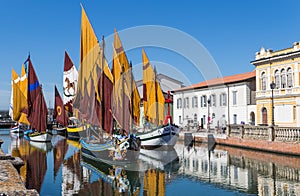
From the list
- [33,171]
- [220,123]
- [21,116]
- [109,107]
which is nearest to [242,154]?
A: [109,107]

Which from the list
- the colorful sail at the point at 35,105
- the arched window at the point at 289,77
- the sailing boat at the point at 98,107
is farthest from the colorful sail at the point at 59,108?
the arched window at the point at 289,77

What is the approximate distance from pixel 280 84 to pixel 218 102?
12315 millimetres

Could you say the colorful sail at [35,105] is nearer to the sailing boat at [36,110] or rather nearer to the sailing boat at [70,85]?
the sailing boat at [36,110]

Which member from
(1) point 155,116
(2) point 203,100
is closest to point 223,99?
(2) point 203,100

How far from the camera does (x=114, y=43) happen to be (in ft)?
97.5

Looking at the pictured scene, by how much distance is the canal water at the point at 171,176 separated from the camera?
15891 mm

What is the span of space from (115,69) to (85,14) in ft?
17.6

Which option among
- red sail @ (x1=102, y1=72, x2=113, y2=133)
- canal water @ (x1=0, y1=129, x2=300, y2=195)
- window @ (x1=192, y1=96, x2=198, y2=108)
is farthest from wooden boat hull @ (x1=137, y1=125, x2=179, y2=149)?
window @ (x1=192, y1=96, x2=198, y2=108)

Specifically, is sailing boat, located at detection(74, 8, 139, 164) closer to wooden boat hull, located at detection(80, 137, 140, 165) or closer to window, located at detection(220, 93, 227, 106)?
wooden boat hull, located at detection(80, 137, 140, 165)

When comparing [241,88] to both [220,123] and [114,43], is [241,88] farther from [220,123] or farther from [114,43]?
[114,43]

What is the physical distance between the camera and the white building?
4366 cm

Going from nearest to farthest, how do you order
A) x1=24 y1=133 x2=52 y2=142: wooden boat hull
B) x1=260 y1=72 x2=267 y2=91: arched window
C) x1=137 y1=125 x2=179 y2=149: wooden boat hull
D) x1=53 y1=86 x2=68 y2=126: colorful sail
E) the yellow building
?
x1=137 y1=125 x2=179 y2=149: wooden boat hull
the yellow building
x1=260 y1=72 x2=267 y2=91: arched window
x1=24 y1=133 x2=52 y2=142: wooden boat hull
x1=53 y1=86 x2=68 y2=126: colorful sail

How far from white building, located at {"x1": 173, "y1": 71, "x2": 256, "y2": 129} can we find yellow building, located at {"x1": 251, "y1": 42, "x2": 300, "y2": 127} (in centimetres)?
312

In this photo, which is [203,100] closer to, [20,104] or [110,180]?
[20,104]
